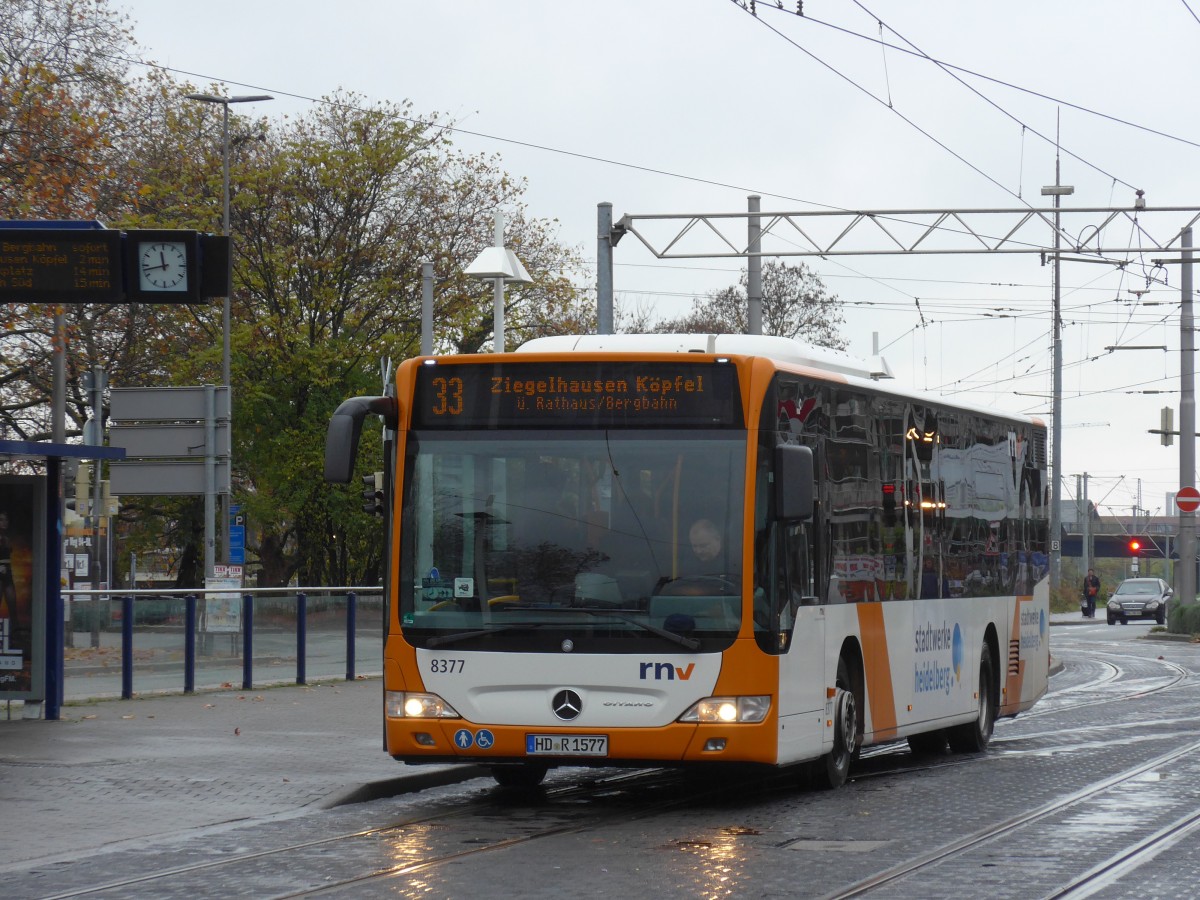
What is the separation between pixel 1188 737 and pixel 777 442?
25.3 ft

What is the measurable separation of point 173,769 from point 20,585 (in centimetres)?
415

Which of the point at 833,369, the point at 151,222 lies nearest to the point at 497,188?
the point at 151,222

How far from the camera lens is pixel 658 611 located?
11250 millimetres

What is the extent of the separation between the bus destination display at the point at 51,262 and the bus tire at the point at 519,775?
4464mm

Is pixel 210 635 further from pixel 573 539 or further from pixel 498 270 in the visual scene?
pixel 573 539

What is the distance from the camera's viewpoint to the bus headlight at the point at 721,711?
11.2m

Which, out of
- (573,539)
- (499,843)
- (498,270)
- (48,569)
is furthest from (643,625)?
(498,270)

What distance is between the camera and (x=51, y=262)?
1406cm

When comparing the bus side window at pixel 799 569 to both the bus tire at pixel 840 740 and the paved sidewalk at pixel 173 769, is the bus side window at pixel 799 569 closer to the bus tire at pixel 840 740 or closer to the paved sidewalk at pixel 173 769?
the bus tire at pixel 840 740

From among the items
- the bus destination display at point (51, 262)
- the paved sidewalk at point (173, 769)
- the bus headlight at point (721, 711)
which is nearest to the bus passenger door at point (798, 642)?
the bus headlight at point (721, 711)

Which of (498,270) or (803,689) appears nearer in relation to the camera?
(803,689)

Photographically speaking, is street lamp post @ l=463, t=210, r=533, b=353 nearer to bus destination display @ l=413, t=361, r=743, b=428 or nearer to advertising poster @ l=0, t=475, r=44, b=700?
advertising poster @ l=0, t=475, r=44, b=700

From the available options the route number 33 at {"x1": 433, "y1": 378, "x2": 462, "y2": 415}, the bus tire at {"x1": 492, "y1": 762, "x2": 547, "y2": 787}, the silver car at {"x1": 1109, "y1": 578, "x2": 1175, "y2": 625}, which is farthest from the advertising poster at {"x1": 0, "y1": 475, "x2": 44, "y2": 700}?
the silver car at {"x1": 1109, "y1": 578, "x2": 1175, "y2": 625}

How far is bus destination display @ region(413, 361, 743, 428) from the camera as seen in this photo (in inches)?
457
